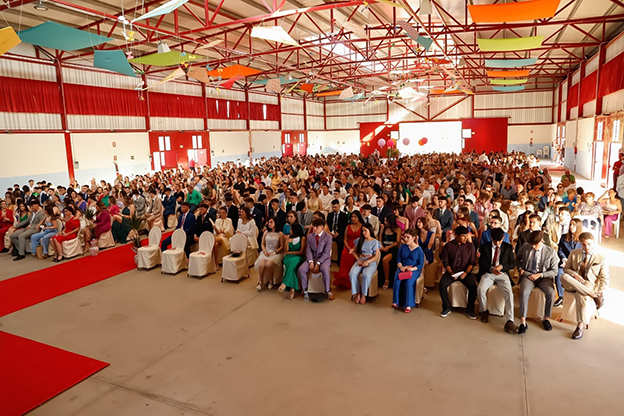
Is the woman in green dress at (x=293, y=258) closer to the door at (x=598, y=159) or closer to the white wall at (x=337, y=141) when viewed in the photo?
the door at (x=598, y=159)

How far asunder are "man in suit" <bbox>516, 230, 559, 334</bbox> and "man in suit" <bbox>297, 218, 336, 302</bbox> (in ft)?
8.12

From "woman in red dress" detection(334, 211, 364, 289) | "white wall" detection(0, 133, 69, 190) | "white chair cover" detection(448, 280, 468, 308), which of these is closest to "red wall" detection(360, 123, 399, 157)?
"white wall" detection(0, 133, 69, 190)

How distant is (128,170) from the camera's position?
19.0 meters

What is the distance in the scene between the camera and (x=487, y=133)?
3139cm

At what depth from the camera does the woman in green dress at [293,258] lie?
612 cm

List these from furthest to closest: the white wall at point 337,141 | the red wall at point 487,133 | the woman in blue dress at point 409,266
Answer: the white wall at point 337,141
the red wall at point 487,133
the woman in blue dress at point 409,266

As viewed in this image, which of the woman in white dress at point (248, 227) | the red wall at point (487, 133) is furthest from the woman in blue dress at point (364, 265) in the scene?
the red wall at point (487, 133)

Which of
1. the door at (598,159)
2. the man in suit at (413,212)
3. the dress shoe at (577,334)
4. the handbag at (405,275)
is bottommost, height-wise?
the dress shoe at (577,334)

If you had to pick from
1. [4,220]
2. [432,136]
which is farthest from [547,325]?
[432,136]

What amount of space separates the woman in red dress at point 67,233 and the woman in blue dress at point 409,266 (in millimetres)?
6837

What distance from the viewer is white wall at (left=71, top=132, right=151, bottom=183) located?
1688 cm

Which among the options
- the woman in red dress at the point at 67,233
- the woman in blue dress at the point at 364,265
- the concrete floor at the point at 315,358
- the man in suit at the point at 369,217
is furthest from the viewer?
the woman in red dress at the point at 67,233

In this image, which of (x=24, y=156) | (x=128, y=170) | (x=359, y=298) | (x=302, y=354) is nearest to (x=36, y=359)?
(x=302, y=354)

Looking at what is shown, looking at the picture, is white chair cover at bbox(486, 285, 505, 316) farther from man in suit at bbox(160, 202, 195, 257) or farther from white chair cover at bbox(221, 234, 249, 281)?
man in suit at bbox(160, 202, 195, 257)
